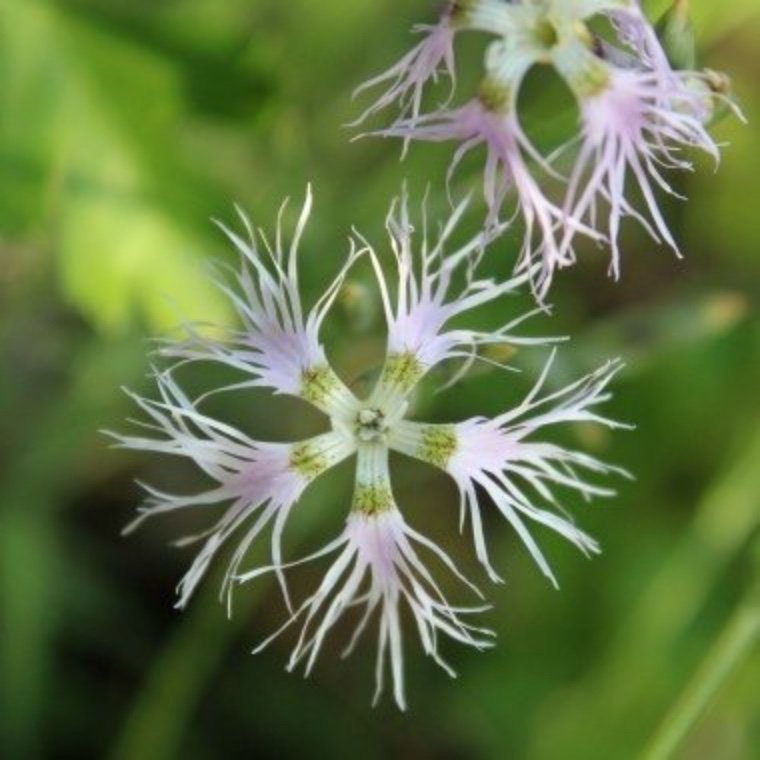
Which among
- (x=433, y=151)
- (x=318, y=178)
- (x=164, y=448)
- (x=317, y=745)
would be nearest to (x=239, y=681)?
(x=317, y=745)

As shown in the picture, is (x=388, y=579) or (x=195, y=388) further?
(x=195, y=388)

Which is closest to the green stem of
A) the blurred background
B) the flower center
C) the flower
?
the blurred background

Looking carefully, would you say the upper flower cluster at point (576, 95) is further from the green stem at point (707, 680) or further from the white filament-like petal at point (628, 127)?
the green stem at point (707, 680)

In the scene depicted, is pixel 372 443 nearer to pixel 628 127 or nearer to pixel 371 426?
pixel 371 426

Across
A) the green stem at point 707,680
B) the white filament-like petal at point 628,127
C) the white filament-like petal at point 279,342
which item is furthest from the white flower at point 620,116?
the green stem at point 707,680

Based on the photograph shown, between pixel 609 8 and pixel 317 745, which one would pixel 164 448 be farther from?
pixel 317 745

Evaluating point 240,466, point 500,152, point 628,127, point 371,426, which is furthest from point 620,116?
point 240,466
